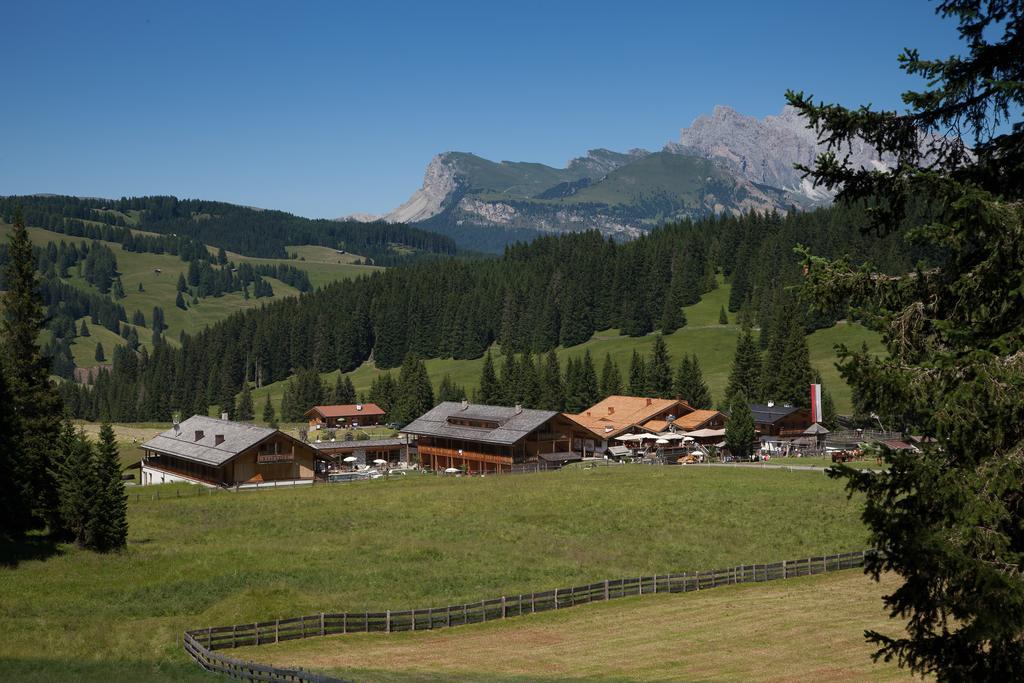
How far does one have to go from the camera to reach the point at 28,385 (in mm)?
50875

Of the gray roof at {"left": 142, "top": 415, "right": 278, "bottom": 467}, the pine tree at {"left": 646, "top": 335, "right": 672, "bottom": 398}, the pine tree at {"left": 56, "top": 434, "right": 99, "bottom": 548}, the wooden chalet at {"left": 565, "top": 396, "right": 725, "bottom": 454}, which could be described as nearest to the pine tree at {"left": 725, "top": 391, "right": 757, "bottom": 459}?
the wooden chalet at {"left": 565, "top": 396, "right": 725, "bottom": 454}

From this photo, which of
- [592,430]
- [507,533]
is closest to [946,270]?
[507,533]

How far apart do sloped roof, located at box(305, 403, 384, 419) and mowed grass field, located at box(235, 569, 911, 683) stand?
352 feet

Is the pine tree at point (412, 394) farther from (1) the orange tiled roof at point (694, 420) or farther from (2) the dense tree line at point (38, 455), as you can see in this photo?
(2) the dense tree line at point (38, 455)

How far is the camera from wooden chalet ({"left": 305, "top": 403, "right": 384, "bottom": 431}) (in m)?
142

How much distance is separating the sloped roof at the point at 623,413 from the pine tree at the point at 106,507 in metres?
62.9

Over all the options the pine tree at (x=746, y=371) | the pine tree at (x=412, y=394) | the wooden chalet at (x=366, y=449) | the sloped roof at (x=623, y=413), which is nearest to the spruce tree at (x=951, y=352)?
the sloped roof at (x=623, y=413)

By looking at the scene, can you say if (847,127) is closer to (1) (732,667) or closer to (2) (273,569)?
(1) (732,667)

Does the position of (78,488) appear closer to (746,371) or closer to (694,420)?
(694,420)

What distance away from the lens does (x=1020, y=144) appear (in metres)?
12.8

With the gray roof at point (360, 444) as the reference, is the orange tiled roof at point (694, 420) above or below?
above

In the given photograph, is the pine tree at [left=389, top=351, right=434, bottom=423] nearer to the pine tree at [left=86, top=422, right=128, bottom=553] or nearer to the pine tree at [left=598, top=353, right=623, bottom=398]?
the pine tree at [left=598, top=353, right=623, bottom=398]

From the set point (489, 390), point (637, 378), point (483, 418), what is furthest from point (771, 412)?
point (489, 390)

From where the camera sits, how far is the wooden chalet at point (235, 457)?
8556cm
